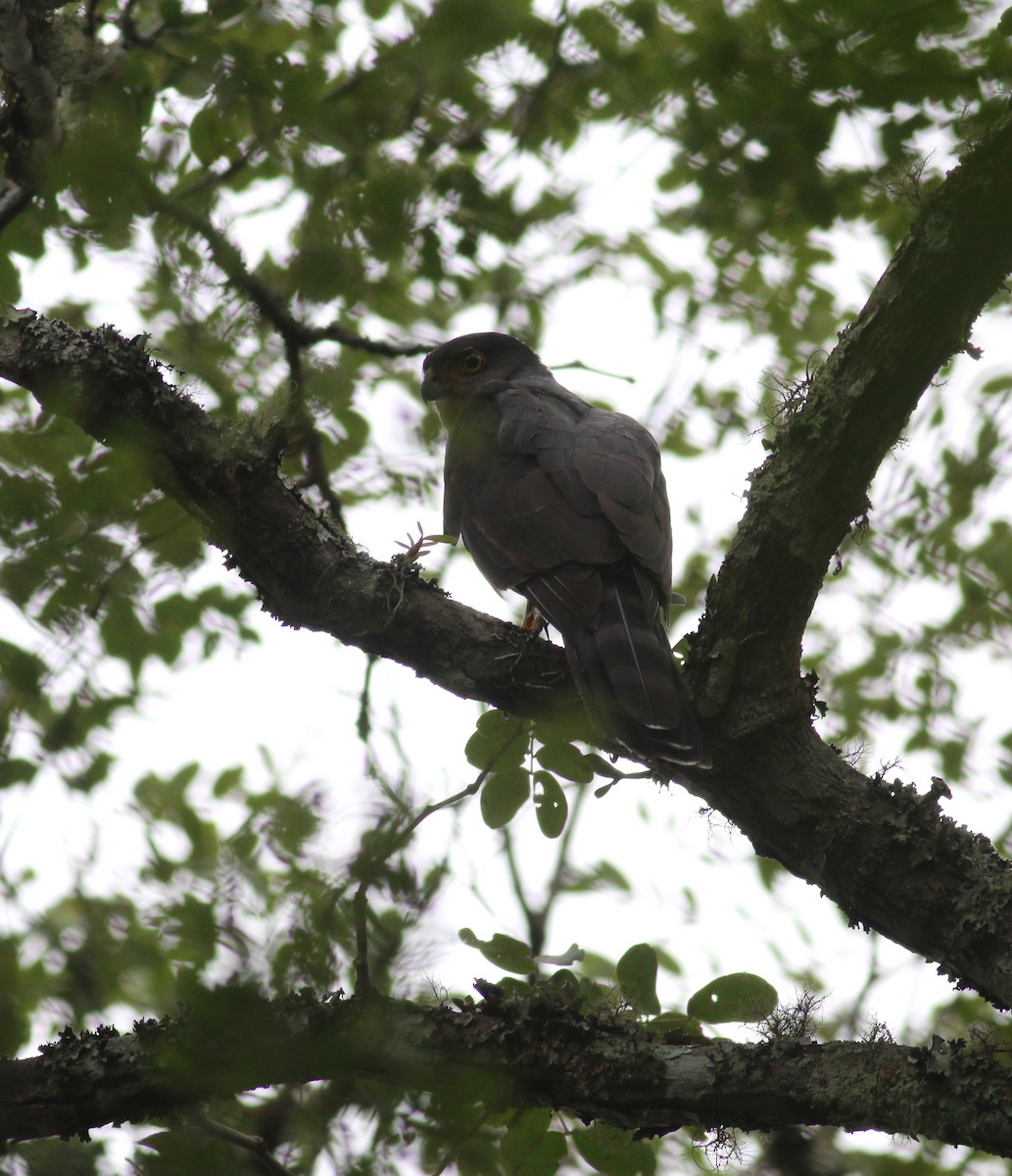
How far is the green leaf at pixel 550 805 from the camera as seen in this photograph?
311cm

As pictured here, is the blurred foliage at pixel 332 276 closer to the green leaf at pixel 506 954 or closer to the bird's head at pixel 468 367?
the green leaf at pixel 506 954

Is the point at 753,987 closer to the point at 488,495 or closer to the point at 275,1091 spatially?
the point at 275,1091

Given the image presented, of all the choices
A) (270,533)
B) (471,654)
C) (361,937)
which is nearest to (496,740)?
(471,654)

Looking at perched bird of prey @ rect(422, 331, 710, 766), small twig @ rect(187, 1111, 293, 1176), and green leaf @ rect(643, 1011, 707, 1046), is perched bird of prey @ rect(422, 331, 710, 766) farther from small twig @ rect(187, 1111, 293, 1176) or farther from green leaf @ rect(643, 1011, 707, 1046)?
small twig @ rect(187, 1111, 293, 1176)

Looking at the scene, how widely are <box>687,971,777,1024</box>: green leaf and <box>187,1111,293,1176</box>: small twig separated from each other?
47.9 inches

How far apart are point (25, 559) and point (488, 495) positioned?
2279mm

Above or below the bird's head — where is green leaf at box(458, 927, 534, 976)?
below

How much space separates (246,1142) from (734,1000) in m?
1.31

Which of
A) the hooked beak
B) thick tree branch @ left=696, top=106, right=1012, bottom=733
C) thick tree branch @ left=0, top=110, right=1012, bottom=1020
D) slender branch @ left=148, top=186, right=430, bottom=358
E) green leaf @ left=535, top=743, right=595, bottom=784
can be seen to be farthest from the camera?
the hooked beak

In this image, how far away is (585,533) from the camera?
11.9 ft

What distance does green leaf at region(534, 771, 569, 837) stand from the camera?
3109 mm

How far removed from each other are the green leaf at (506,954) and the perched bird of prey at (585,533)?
61 centimetres

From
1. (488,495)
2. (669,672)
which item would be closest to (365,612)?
(669,672)

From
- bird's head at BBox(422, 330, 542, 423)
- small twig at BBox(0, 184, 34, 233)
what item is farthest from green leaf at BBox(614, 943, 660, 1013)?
bird's head at BBox(422, 330, 542, 423)
